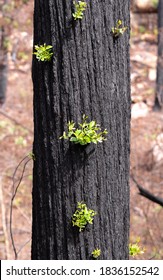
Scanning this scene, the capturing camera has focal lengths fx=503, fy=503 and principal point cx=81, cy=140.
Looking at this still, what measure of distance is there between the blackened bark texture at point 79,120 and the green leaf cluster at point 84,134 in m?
0.05

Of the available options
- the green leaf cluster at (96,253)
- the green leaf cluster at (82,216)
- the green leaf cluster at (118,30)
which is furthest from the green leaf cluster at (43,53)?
the green leaf cluster at (96,253)

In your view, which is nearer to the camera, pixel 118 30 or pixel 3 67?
pixel 118 30

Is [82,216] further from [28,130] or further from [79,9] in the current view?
[28,130]

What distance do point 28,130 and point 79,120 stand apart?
7.60 m

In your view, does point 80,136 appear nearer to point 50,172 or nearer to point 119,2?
point 50,172

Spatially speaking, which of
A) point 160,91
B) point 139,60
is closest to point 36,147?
point 160,91

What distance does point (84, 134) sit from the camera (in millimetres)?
2770

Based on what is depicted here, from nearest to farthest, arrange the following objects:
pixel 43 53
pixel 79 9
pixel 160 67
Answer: pixel 79 9, pixel 43 53, pixel 160 67

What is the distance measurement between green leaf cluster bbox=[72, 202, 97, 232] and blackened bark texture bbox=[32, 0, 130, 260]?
0.11ft

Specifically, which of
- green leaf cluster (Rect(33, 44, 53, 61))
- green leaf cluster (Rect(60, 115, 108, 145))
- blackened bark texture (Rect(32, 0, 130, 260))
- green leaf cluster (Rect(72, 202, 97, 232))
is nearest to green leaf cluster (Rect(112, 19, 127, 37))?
blackened bark texture (Rect(32, 0, 130, 260))

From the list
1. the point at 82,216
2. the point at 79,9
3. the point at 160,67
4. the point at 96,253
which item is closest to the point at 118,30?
the point at 79,9

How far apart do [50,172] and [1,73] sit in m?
10.2

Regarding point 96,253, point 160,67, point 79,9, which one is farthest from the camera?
point 160,67
